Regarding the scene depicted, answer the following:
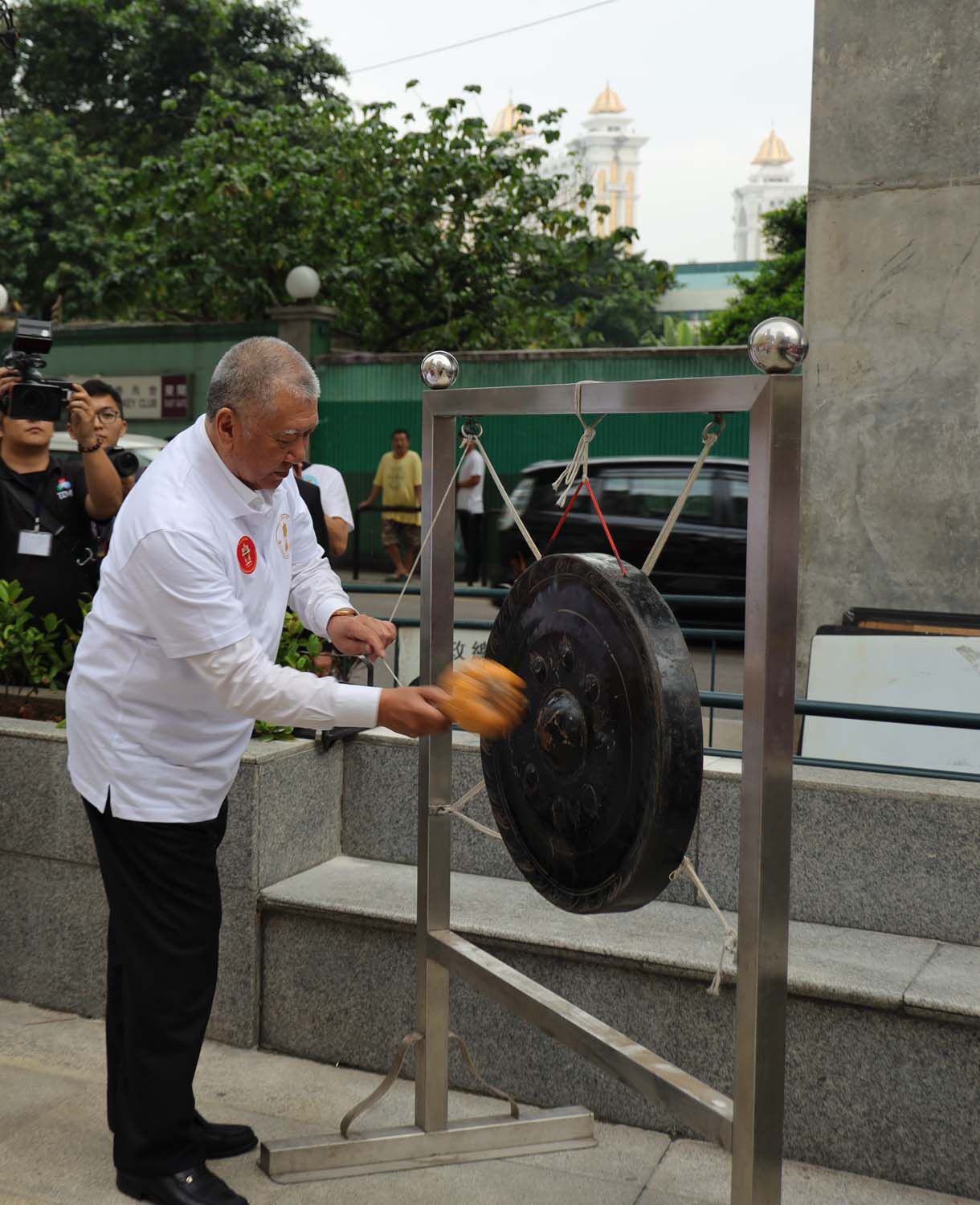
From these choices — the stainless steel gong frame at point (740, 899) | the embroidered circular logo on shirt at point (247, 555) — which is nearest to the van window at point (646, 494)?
the stainless steel gong frame at point (740, 899)

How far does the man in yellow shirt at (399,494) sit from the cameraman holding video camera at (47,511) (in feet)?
34.8

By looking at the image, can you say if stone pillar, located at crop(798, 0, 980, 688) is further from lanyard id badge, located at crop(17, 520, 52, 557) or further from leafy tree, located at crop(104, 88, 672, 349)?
leafy tree, located at crop(104, 88, 672, 349)

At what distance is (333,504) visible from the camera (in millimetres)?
6770

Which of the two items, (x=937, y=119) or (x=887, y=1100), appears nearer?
(x=887, y=1100)

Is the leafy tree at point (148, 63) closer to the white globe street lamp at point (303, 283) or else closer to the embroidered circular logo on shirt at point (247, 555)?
the white globe street lamp at point (303, 283)

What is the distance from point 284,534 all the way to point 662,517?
904 centimetres

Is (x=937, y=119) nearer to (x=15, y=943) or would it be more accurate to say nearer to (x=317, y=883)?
(x=317, y=883)

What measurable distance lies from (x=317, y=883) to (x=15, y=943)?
1.07 m

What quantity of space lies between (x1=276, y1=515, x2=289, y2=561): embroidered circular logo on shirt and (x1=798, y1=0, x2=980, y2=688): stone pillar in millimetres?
4051

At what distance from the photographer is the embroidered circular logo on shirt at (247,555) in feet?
10.1

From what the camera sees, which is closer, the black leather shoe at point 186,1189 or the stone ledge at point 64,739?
the black leather shoe at point 186,1189

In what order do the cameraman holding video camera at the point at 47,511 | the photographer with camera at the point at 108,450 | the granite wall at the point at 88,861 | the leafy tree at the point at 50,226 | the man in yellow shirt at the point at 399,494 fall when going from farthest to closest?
1. the leafy tree at the point at 50,226
2. the man in yellow shirt at the point at 399,494
3. the photographer with camera at the point at 108,450
4. the cameraman holding video camera at the point at 47,511
5. the granite wall at the point at 88,861

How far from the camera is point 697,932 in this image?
3713 millimetres

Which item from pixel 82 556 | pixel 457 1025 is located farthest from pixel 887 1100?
pixel 82 556
